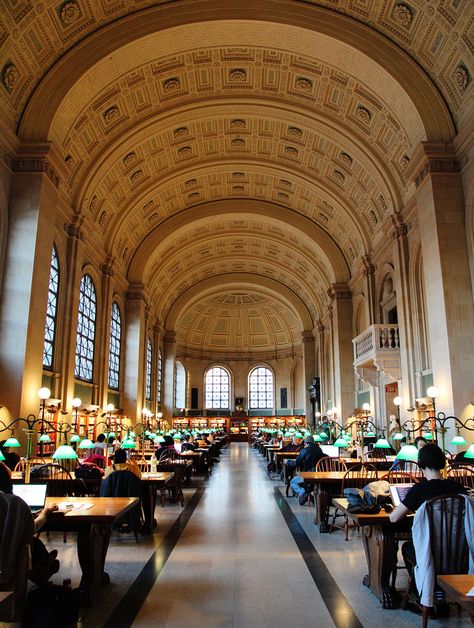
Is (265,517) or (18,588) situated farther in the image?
(265,517)

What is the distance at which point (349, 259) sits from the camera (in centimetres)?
2509

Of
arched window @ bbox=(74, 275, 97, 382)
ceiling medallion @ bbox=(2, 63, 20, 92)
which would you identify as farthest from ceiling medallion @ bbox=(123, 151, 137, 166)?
ceiling medallion @ bbox=(2, 63, 20, 92)

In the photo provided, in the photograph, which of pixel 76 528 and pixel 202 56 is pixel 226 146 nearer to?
pixel 202 56

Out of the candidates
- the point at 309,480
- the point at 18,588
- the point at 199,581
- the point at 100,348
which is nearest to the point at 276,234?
the point at 100,348

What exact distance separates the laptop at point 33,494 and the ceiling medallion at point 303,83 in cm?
1571

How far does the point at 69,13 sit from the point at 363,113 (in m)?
9.40

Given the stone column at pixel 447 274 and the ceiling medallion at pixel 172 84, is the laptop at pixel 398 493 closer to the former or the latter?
the stone column at pixel 447 274

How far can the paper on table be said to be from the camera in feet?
18.1

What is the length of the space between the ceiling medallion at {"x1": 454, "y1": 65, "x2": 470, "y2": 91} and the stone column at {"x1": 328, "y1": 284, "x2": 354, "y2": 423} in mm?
13099

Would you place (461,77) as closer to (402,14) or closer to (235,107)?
(402,14)

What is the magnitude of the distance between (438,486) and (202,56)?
15.7m

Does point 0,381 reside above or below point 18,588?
above

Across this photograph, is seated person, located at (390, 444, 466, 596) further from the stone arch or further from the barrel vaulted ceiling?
the stone arch

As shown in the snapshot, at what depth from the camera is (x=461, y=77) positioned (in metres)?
12.9
